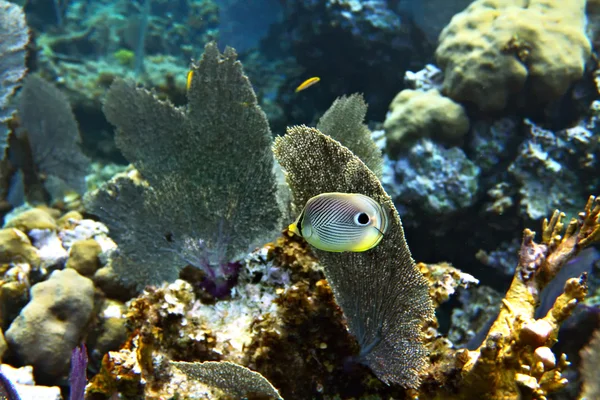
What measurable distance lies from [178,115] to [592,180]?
5.37 meters

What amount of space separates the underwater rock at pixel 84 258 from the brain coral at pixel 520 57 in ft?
17.6

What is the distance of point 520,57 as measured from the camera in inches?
217

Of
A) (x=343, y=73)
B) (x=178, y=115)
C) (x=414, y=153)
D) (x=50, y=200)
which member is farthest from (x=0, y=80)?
(x=343, y=73)

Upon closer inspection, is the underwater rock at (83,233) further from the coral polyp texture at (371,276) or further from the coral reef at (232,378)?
the coral polyp texture at (371,276)

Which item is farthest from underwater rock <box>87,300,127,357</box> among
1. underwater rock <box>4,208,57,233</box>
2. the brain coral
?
the brain coral

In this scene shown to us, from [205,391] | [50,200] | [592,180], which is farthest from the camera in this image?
[50,200]

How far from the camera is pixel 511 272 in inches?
213

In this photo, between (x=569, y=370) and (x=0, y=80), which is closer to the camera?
(x=569, y=370)

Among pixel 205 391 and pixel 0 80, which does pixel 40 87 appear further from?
pixel 205 391

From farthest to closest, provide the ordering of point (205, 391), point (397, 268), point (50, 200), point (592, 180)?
point (50, 200) → point (592, 180) → point (205, 391) → point (397, 268)

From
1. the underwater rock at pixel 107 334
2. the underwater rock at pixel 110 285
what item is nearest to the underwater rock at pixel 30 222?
the underwater rock at pixel 110 285

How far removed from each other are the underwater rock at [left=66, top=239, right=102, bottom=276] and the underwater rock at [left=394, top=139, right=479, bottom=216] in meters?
4.01

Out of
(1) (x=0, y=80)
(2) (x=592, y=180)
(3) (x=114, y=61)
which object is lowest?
(3) (x=114, y=61)

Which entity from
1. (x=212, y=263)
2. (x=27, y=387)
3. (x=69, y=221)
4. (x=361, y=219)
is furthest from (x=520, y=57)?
(x=27, y=387)
